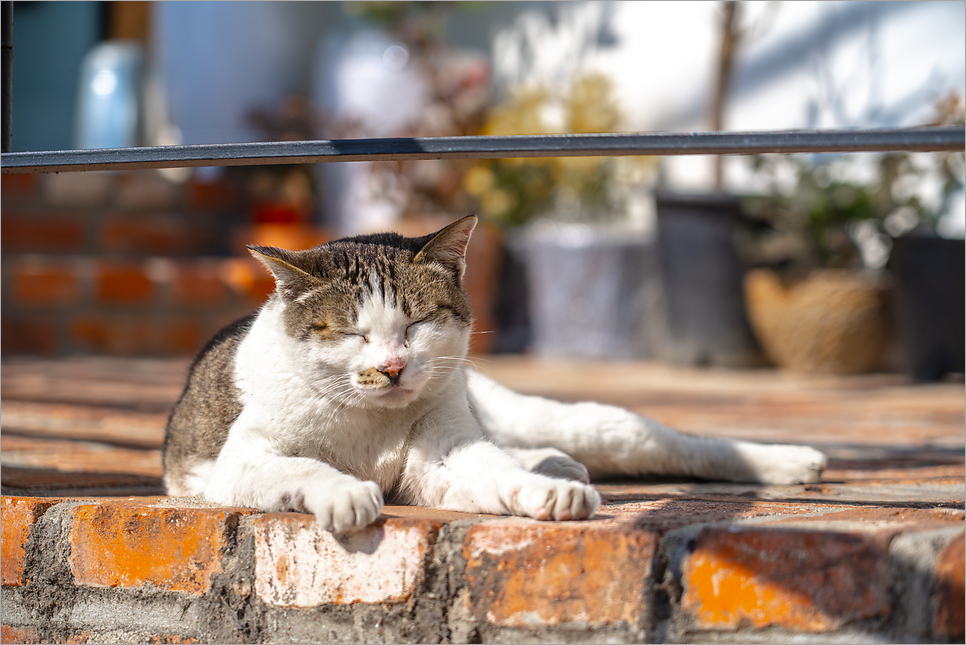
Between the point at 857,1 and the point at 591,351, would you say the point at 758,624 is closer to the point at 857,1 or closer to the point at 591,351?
the point at 591,351

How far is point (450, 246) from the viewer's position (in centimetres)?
157

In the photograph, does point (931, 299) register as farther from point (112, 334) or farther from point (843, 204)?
point (112, 334)

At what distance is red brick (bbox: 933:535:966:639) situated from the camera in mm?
1123

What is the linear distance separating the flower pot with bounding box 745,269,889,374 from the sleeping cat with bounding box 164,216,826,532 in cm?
258

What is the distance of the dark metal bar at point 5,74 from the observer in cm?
135

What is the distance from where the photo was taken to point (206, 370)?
66.4 inches

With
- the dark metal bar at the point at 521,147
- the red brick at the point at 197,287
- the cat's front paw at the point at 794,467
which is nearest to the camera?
the dark metal bar at the point at 521,147

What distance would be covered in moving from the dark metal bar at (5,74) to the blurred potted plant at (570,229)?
12.5ft

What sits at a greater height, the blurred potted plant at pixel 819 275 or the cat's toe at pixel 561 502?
the blurred potted plant at pixel 819 275

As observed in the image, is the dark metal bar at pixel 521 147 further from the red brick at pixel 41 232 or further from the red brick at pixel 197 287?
the red brick at pixel 41 232

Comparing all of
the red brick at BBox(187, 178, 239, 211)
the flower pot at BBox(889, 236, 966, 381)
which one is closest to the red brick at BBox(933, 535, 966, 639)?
the flower pot at BBox(889, 236, 966, 381)

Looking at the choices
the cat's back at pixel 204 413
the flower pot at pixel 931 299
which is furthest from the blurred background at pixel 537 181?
the cat's back at pixel 204 413

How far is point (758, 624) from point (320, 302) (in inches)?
33.8

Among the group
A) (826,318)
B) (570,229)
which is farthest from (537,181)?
(826,318)
